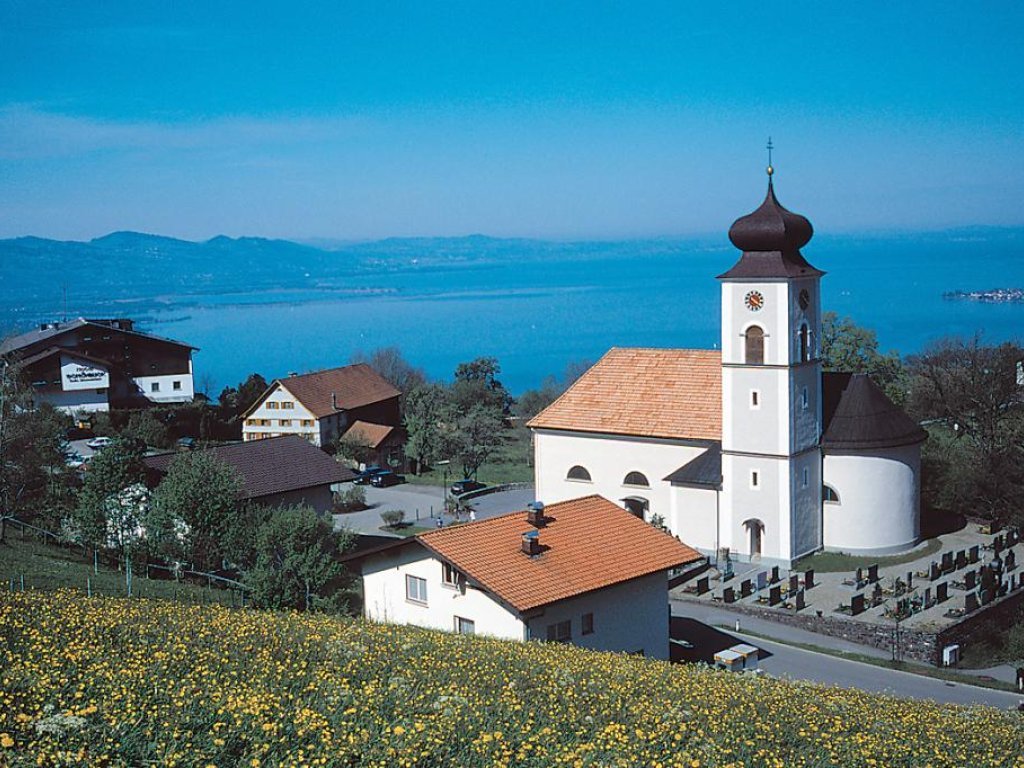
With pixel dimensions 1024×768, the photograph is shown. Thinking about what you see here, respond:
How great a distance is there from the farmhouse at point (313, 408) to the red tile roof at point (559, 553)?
30.2 metres

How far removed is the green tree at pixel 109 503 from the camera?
2788 cm

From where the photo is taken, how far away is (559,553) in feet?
75.7

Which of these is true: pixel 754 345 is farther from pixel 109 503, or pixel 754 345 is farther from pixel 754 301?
pixel 109 503

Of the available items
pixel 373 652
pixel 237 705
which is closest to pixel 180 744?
pixel 237 705

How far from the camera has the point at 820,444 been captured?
34.7 m

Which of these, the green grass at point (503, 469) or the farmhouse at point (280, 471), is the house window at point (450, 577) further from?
the green grass at point (503, 469)

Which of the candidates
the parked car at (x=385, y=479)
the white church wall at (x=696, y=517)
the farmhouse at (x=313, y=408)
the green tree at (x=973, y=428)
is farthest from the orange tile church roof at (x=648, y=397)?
the farmhouse at (x=313, y=408)

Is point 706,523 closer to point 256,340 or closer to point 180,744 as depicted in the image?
point 180,744

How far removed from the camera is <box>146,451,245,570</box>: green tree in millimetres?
25906

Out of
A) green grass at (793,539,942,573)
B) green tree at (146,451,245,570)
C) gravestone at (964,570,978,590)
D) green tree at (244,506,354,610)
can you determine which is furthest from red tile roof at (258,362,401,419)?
gravestone at (964,570,978,590)

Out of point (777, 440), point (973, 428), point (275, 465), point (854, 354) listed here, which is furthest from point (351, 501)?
point (854, 354)

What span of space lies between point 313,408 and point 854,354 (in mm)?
26917

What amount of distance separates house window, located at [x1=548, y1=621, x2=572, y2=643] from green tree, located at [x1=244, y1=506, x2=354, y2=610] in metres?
4.37

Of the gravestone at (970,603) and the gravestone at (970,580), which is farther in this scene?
the gravestone at (970,580)
